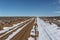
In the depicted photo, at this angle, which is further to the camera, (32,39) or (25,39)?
(25,39)

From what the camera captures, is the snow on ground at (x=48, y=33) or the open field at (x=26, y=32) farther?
the snow on ground at (x=48, y=33)

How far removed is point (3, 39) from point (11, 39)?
16.0 inches

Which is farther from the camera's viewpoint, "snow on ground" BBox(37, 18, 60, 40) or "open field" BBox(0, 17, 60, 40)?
"snow on ground" BBox(37, 18, 60, 40)

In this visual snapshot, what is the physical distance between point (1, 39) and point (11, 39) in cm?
33

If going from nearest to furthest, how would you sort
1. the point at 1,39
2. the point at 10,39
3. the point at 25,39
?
1. the point at 10,39
2. the point at 1,39
3. the point at 25,39

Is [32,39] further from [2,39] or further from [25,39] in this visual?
[25,39]

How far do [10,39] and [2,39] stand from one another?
41cm

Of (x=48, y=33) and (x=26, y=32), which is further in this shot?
(x=26, y=32)

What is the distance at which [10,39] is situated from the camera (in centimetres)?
392

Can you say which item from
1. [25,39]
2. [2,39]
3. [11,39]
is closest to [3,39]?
[2,39]

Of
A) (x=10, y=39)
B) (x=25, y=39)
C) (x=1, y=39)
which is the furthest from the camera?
(x=25, y=39)

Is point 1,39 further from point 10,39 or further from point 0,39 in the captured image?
point 10,39

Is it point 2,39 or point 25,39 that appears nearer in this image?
point 2,39

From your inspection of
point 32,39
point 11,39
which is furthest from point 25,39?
point 11,39
